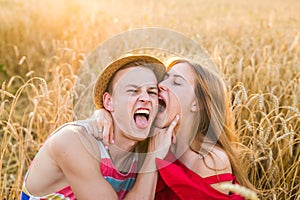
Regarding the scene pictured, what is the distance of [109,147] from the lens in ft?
6.79

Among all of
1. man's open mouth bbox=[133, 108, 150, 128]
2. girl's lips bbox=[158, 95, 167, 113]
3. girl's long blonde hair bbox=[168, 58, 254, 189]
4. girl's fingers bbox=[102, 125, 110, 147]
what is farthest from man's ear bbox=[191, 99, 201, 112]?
girl's fingers bbox=[102, 125, 110, 147]

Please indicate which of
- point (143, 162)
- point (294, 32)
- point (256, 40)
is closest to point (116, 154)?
point (143, 162)

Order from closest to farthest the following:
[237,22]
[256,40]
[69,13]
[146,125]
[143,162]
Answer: [146,125], [143,162], [256,40], [237,22], [69,13]

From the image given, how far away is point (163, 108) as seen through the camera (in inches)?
83.0


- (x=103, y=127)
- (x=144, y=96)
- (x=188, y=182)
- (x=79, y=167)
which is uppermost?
(x=144, y=96)

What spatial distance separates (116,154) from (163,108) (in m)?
0.26

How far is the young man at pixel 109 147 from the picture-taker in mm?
1962

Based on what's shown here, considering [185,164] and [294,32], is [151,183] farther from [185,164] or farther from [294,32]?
[294,32]

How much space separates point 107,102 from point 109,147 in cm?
18

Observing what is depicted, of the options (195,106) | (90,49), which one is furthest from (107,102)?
(90,49)

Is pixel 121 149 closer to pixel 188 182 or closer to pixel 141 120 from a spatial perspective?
pixel 141 120

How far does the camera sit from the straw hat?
2.04 m

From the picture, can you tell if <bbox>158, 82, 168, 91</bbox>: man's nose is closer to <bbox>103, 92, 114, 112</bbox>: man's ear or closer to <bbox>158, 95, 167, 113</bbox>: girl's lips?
<bbox>158, 95, 167, 113</bbox>: girl's lips

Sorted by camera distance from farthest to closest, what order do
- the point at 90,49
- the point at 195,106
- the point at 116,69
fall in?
1. the point at 90,49
2. the point at 195,106
3. the point at 116,69
